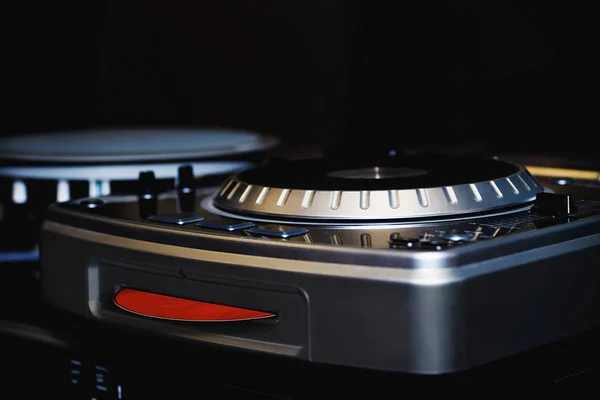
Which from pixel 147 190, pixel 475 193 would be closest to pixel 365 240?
pixel 475 193

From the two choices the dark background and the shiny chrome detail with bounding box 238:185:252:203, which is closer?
the shiny chrome detail with bounding box 238:185:252:203

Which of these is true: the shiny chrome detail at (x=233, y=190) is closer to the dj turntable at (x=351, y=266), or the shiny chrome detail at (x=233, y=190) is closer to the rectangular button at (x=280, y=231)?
the dj turntable at (x=351, y=266)

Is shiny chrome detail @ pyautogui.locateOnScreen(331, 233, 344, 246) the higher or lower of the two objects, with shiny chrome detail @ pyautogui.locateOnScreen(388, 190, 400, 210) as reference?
lower

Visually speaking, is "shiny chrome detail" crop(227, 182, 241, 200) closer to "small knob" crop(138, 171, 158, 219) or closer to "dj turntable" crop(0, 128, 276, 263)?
"small knob" crop(138, 171, 158, 219)

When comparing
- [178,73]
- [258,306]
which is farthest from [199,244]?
[178,73]

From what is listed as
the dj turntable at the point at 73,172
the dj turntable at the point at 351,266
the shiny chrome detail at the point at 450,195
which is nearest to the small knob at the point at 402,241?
the dj turntable at the point at 351,266

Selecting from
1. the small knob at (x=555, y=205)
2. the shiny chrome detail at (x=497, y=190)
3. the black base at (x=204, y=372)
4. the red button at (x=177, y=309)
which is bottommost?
the black base at (x=204, y=372)

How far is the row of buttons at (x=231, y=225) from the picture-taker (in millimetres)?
620

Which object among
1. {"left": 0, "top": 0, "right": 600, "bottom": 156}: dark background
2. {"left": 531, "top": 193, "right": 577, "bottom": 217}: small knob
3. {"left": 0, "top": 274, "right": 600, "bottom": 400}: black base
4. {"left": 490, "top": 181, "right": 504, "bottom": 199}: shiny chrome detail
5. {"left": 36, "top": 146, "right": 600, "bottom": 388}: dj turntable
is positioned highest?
{"left": 0, "top": 0, "right": 600, "bottom": 156}: dark background

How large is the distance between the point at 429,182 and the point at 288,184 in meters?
0.12

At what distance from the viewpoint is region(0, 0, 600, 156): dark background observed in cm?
117

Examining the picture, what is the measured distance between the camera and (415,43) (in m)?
1.27

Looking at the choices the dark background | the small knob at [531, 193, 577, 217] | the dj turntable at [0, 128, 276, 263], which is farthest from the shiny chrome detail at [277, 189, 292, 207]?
the dark background

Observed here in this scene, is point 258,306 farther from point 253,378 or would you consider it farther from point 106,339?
point 106,339
